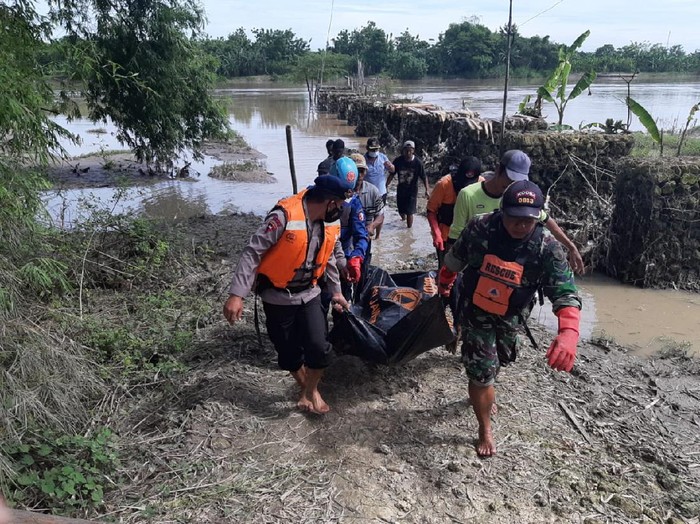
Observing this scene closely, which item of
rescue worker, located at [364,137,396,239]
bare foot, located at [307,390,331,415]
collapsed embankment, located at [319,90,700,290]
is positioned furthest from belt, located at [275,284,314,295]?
collapsed embankment, located at [319,90,700,290]

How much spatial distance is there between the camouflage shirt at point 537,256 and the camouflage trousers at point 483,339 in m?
0.26

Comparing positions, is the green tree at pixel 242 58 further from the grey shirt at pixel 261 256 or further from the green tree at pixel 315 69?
the grey shirt at pixel 261 256

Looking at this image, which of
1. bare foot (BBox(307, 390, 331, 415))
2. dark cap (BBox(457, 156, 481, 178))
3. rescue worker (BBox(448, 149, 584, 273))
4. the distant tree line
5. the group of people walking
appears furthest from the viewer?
the distant tree line

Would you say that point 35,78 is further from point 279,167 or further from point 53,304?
point 279,167

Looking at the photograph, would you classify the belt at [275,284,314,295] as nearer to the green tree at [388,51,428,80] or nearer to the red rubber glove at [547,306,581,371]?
the red rubber glove at [547,306,581,371]

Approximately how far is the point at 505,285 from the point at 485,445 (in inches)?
40.6

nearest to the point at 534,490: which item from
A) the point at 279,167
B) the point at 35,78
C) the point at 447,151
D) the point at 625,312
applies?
the point at 625,312

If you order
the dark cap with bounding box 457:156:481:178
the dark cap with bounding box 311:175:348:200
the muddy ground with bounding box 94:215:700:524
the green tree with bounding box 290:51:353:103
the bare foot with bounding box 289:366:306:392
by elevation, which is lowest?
the muddy ground with bounding box 94:215:700:524

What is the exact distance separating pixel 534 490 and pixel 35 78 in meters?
4.92

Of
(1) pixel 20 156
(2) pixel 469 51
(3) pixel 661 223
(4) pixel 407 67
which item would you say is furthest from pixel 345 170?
(2) pixel 469 51

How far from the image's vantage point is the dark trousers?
3.29 m

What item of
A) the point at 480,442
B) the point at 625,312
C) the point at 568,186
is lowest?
the point at 625,312

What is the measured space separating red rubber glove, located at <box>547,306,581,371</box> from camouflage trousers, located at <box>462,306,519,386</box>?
32cm

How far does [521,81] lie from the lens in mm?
54500
